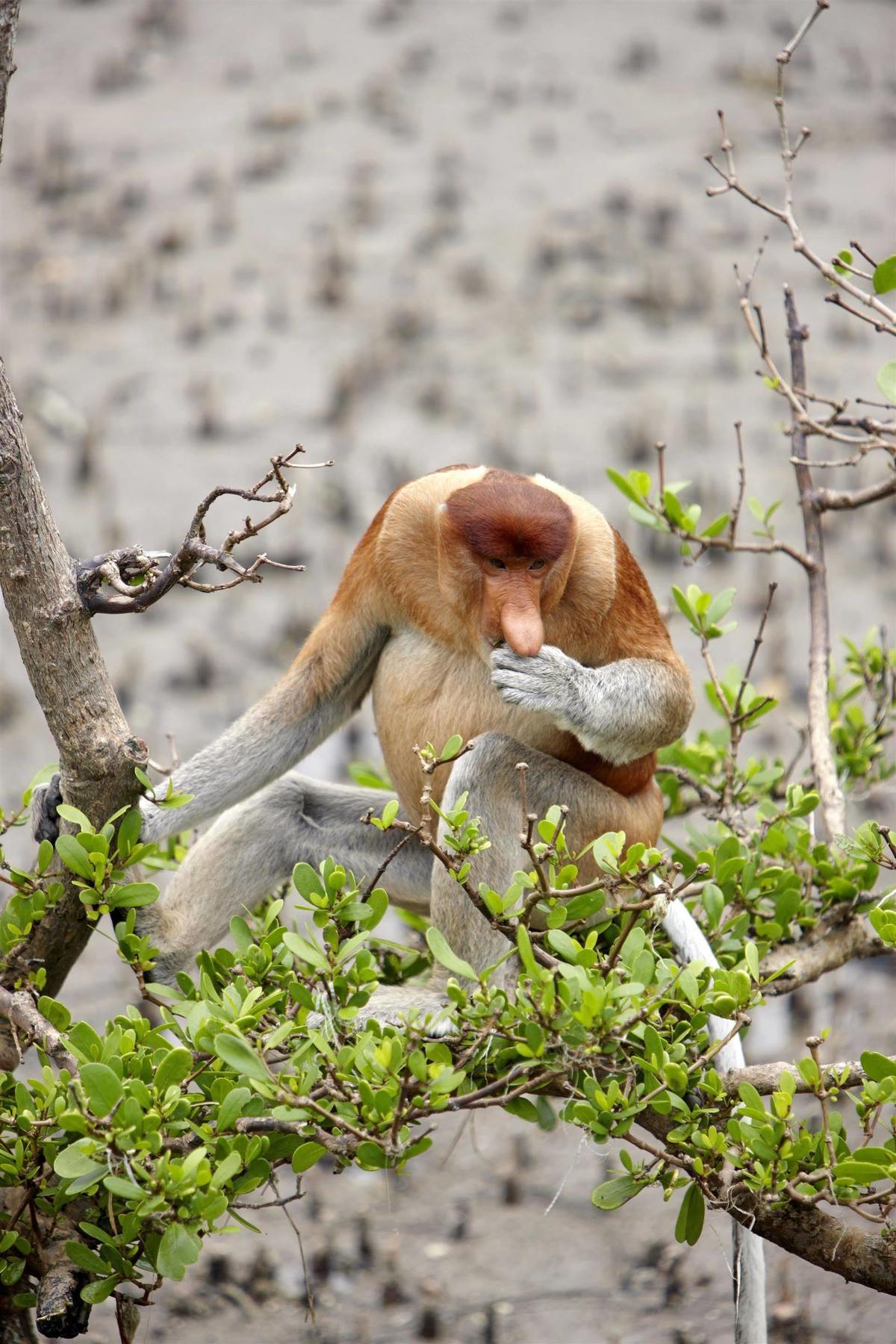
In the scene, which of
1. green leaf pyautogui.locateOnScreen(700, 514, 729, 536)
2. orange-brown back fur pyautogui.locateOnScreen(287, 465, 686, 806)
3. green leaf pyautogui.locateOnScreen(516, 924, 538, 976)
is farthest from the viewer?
green leaf pyautogui.locateOnScreen(700, 514, 729, 536)

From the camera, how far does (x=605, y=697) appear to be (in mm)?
2488

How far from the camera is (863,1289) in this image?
11.3ft

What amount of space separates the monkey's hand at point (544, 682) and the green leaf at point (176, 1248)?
1030 mm

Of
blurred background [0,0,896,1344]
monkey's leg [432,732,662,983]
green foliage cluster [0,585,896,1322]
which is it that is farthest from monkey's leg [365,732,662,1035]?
blurred background [0,0,896,1344]

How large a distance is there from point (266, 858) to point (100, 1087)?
1.05 metres

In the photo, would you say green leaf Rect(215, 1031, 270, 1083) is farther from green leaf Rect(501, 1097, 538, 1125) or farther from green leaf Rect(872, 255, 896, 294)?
green leaf Rect(872, 255, 896, 294)

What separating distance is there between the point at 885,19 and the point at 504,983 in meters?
14.5

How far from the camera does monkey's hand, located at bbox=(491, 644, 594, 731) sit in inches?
94.7

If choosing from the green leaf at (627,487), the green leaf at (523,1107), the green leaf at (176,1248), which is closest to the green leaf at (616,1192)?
the green leaf at (523,1107)

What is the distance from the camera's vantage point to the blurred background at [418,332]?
3896mm

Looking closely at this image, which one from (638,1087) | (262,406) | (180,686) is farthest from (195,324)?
(638,1087)

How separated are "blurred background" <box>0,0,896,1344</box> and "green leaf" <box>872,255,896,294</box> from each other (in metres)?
2.46

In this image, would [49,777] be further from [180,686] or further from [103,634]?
[103,634]

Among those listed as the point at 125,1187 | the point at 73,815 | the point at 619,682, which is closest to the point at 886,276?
the point at 619,682
